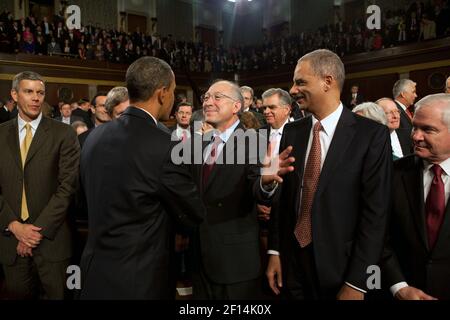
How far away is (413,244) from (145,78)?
4.46 ft

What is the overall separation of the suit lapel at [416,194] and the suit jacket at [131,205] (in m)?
0.91

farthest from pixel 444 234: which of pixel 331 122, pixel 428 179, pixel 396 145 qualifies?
pixel 396 145

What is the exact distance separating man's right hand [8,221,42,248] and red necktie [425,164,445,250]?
2127 mm

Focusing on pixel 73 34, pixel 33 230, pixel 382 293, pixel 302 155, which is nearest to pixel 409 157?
pixel 302 155

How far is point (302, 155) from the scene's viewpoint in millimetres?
1847

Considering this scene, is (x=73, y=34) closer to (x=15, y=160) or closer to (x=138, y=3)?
(x=138, y=3)

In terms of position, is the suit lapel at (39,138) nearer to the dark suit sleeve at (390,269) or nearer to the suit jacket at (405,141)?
the dark suit sleeve at (390,269)

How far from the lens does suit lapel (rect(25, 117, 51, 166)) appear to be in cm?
251

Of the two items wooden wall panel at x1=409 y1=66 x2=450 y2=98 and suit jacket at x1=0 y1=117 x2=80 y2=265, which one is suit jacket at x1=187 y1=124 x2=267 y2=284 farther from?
wooden wall panel at x1=409 y1=66 x2=450 y2=98

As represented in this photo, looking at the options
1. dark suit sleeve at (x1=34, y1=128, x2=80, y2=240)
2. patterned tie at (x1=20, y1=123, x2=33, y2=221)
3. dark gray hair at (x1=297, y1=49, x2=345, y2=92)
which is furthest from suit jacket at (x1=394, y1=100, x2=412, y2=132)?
patterned tie at (x1=20, y1=123, x2=33, y2=221)

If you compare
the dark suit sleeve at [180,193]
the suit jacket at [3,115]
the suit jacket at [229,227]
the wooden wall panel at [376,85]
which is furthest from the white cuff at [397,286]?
the wooden wall panel at [376,85]

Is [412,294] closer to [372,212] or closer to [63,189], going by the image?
[372,212]

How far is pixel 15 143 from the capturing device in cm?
254

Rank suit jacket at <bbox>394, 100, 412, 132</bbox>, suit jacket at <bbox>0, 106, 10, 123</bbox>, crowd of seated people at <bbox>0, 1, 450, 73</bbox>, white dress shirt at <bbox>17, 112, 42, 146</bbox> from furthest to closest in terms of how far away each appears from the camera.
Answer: crowd of seated people at <bbox>0, 1, 450, 73</bbox> < suit jacket at <bbox>0, 106, 10, 123</bbox> < suit jacket at <bbox>394, 100, 412, 132</bbox> < white dress shirt at <bbox>17, 112, 42, 146</bbox>
